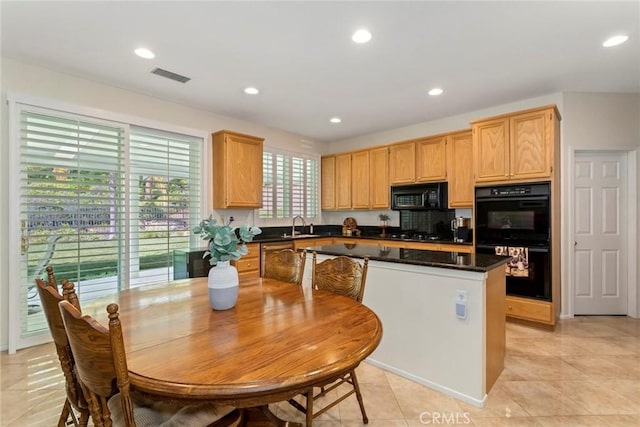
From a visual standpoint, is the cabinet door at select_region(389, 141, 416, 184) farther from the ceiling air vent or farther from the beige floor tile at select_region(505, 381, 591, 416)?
the ceiling air vent

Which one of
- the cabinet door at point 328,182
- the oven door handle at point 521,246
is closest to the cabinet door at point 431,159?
the oven door handle at point 521,246

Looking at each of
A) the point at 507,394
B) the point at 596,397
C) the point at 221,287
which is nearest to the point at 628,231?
the point at 596,397

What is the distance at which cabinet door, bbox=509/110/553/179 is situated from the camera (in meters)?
3.23

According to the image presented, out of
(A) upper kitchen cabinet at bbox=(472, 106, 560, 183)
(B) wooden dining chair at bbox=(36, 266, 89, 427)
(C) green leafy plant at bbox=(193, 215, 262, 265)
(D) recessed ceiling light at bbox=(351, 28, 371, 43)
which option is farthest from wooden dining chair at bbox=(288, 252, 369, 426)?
(A) upper kitchen cabinet at bbox=(472, 106, 560, 183)

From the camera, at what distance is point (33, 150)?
9.26 feet

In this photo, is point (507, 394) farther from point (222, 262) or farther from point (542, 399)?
point (222, 262)

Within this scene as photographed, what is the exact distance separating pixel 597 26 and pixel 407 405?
10.4 ft

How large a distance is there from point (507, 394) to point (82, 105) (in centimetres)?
463

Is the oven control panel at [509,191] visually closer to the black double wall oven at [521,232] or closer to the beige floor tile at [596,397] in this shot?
the black double wall oven at [521,232]

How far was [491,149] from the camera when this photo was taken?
142 inches

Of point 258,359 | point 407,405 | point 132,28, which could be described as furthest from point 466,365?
point 132,28

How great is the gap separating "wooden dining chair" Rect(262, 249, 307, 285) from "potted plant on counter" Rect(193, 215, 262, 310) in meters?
0.68

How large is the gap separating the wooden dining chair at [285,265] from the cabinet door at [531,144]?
280 cm

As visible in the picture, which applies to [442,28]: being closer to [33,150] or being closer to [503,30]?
[503,30]
